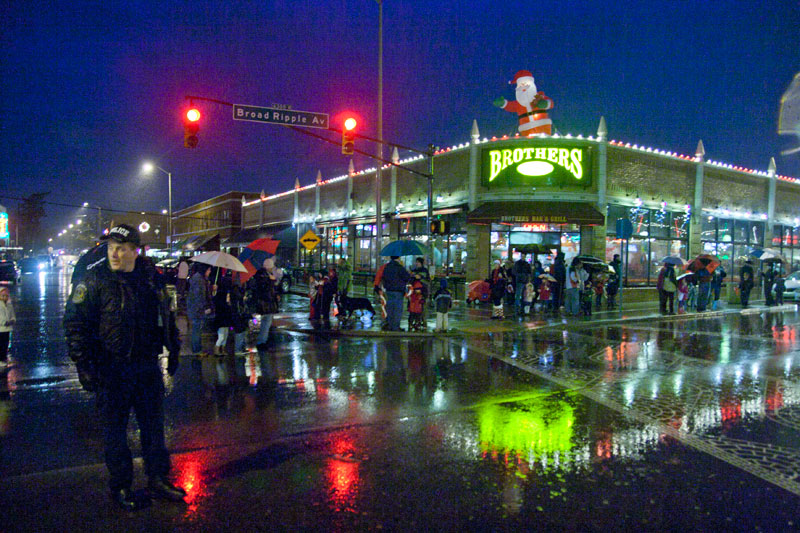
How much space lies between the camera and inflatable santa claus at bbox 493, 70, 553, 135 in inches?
862

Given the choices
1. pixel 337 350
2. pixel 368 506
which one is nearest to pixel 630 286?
pixel 337 350

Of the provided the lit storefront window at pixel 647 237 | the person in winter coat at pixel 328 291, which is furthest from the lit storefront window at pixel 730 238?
the person in winter coat at pixel 328 291

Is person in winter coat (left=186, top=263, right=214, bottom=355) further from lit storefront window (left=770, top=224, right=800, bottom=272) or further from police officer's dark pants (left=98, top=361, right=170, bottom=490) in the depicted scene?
lit storefront window (left=770, top=224, right=800, bottom=272)

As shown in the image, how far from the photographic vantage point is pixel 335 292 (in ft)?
50.0

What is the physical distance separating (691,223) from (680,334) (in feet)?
46.4

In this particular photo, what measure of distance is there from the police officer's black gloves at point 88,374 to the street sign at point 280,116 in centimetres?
1037

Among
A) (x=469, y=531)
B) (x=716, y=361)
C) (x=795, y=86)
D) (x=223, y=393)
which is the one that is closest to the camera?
(x=469, y=531)

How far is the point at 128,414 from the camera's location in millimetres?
3879

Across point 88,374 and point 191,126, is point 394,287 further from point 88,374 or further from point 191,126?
point 88,374

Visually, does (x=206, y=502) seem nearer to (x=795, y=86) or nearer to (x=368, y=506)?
(x=368, y=506)

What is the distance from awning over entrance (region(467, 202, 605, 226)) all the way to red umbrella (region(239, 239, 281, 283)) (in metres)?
9.91

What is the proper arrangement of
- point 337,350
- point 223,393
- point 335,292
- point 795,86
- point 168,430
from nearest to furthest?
point 168,430
point 223,393
point 337,350
point 795,86
point 335,292

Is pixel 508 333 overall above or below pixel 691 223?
below

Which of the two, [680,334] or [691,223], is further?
[691,223]
